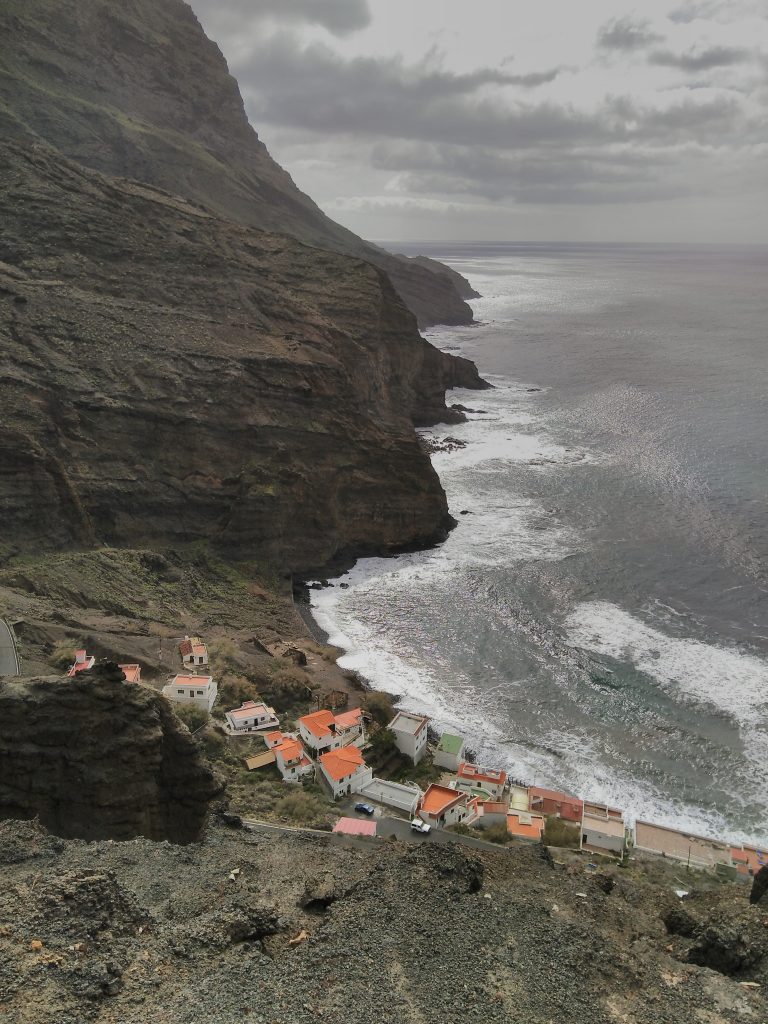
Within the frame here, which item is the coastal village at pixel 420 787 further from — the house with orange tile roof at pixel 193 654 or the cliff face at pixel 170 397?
the cliff face at pixel 170 397

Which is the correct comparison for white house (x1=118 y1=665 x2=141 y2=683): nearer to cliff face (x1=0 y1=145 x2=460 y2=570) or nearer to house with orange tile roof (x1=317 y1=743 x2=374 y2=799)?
house with orange tile roof (x1=317 y1=743 x2=374 y2=799)

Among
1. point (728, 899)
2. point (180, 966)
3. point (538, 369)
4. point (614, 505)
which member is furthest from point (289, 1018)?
point (538, 369)

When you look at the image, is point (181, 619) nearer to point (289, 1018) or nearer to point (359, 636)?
point (359, 636)

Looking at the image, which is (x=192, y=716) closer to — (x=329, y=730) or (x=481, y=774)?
(x=329, y=730)

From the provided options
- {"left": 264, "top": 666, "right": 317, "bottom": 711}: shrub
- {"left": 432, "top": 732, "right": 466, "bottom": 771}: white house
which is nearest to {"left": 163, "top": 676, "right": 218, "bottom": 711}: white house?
{"left": 264, "top": 666, "right": 317, "bottom": 711}: shrub

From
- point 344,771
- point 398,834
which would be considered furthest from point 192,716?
point 398,834

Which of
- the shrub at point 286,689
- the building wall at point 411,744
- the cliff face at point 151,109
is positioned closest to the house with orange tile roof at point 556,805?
the building wall at point 411,744
